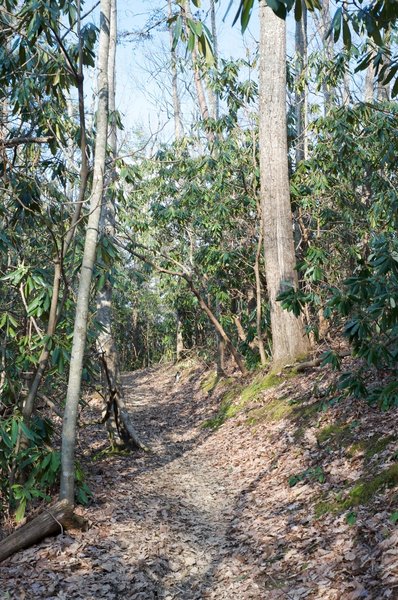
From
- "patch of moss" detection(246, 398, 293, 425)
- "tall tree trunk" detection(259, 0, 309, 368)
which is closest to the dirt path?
"patch of moss" detection(246, 398, 293, 425)

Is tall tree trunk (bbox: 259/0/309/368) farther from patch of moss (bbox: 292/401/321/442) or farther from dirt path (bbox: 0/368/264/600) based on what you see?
dirt path (bbox: 0/368/264/600)

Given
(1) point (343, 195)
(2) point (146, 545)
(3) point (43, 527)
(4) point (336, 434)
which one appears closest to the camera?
(3) point (43, 527)

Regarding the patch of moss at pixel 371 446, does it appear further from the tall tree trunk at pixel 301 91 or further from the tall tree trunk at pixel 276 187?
the tall tree trunk at pixel 301 91

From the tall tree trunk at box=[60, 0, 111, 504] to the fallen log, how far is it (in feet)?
0.51

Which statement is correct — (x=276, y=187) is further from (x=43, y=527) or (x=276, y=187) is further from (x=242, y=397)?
(x=43, y=527)

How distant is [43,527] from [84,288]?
2.28m

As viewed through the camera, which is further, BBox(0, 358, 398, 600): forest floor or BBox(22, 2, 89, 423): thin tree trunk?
BBox(22, 2, 89, 423): thin tree trunk

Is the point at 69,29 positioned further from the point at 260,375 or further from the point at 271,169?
the point at 260,375

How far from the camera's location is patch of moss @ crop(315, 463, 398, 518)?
14.2 feet

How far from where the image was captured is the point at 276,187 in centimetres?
977

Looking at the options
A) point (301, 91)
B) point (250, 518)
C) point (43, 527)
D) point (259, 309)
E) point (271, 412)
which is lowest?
point (250, 518)

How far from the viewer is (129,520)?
5.50 metres

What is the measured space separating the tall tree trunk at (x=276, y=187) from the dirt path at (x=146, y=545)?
2768mm

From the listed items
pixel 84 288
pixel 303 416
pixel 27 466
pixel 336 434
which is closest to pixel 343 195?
pixel 303 416
